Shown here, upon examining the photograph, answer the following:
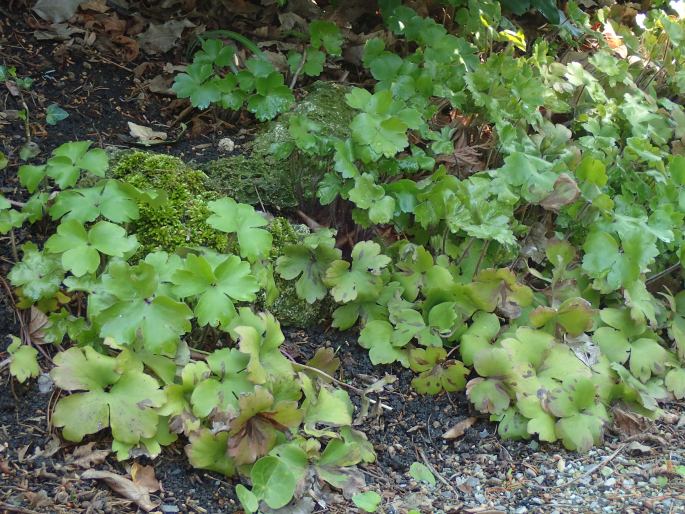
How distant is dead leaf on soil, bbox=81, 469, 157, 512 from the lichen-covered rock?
2.81ft

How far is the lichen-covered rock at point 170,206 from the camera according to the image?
9.05ft

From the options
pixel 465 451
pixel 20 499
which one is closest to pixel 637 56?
pixel 465 451

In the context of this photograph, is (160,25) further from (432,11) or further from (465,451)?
(465,451)

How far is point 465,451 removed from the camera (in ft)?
8.59

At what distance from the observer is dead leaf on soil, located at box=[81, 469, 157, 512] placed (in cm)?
209

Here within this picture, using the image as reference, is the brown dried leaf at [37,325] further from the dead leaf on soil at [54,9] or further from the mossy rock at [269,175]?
the dead leaf on soil at [54,9]

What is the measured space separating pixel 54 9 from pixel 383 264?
2.02 metres

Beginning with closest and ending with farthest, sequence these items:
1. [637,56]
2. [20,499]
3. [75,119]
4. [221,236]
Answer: [20,499], [221,236], [75,119], [637,56]

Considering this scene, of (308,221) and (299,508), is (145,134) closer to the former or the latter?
(308,221)

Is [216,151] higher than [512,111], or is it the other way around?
[512,111]

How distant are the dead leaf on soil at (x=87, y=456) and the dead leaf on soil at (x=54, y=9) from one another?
86.7 inches

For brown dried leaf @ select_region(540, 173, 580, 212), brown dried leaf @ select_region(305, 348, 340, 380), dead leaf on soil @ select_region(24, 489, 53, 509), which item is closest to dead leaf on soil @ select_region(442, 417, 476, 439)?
brown dried leaf @ select_region(305, 348, 340, 380)

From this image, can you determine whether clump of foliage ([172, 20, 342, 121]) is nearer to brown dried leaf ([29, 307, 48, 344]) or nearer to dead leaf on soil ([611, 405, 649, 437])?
brown dried leaf ([29, 307, 48, 344])

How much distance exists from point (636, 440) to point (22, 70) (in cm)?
289
